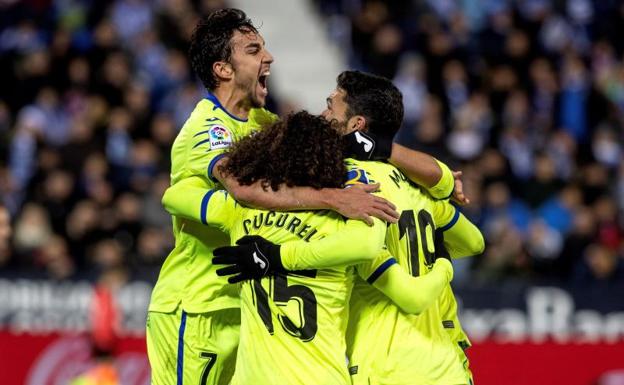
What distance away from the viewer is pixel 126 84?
49.6ft

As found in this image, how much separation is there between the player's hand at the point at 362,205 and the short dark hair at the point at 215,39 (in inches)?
54.6

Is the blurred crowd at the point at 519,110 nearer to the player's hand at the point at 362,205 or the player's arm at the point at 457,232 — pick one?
the player's arm at the point at 457,232

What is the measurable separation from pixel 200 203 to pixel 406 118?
31.2ft

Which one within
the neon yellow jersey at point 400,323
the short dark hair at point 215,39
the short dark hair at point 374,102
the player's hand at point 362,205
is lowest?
the neon yellow jersey at point 400,323

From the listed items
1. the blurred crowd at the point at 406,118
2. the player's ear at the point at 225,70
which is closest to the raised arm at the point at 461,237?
the player's ear at the point at 225,70

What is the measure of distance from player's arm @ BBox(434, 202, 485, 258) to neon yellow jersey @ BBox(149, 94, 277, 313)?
3.17ft

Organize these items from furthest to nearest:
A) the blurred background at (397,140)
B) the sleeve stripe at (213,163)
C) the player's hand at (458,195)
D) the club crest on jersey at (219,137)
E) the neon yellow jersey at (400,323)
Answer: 1. the blurred background at (397,140)
2. the player's hand at (458,195)
3. the club crest on jersey at (219,137)
4. the sleeve stripe at (213,163)
5. the neon yellow jersey at (400,323)

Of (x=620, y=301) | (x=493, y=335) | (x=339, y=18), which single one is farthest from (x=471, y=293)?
(x=339, y=18)

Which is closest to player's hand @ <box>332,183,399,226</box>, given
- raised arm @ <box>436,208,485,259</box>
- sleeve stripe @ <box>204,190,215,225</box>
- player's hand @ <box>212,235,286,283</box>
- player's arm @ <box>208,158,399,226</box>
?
player's arm @ <box>208,158,399,226</box>

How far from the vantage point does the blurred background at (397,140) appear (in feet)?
37.8

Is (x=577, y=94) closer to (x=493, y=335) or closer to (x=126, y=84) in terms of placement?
(x=493, y=335)

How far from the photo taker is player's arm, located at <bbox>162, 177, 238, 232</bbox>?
5375mm

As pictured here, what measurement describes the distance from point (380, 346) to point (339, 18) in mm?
11809

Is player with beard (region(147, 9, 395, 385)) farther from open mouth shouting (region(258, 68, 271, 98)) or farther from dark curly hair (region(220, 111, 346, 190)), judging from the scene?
dark curly hair (region(220, 111, 346, 190))
